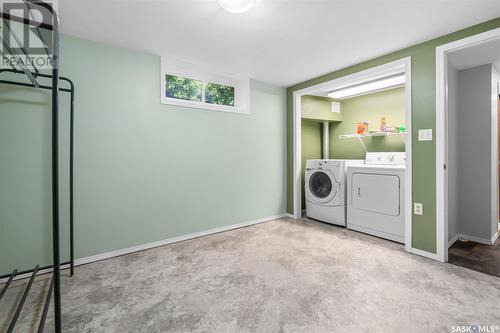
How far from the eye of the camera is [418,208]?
2.32 metres

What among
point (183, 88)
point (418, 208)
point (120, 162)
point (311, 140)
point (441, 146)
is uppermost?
point (183, 88)

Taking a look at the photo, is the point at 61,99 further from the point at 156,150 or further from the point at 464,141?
the point at 464,141

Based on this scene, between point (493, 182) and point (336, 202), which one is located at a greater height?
point (493, 182)

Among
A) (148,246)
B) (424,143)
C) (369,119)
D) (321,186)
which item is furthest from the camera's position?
(369,119)

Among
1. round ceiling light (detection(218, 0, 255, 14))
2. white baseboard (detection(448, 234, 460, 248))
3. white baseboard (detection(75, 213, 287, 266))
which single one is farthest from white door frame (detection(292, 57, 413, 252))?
round ceiling light (detection(218, 0, 255, 14))

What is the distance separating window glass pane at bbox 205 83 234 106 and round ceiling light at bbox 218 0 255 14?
57.3 inches

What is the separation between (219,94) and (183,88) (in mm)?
506

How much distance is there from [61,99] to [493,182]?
458 cm

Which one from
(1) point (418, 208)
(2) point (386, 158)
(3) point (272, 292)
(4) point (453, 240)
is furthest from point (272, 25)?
(4) point (453, 240)

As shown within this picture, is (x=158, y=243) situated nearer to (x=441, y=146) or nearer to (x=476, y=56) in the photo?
(x=441, y=146)

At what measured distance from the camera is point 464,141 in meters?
2.78

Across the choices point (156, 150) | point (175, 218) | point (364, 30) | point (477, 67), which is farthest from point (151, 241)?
point (477, 67)

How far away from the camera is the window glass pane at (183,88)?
2803 mm

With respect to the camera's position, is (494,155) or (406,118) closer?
(406,118)
